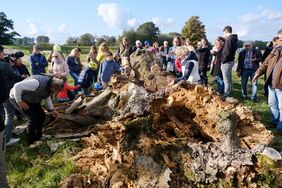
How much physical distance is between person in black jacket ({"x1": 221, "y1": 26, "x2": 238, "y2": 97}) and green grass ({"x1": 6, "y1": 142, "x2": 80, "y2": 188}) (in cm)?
476

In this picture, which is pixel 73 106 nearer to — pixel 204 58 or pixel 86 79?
pixel 86 79

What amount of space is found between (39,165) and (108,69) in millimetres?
3959

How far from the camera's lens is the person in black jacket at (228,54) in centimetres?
843

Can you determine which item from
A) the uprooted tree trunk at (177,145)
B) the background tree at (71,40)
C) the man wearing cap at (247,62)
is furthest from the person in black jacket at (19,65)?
the background tree at (71,40)

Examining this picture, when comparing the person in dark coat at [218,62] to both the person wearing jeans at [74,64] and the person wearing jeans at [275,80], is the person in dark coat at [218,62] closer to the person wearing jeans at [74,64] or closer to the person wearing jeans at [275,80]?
the person wearing jeans at [275,80]

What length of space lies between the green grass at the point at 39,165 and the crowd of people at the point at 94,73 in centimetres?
38

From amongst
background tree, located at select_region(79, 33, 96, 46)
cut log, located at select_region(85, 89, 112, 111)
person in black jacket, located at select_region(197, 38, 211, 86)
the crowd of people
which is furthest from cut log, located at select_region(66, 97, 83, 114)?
background tree, located at select_region(79, 33, 96, 46)

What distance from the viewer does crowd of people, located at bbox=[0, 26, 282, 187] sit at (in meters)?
5.14

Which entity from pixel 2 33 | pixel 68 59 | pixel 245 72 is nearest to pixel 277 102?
pixel 245 72

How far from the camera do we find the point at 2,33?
61250 millimetres

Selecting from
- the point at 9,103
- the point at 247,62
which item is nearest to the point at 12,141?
the point at 9,103

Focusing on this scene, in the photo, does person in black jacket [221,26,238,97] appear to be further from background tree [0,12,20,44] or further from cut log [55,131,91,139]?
background tree [0,12,20,44]

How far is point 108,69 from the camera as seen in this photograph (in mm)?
8406

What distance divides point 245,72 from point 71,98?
4969 millimetres
